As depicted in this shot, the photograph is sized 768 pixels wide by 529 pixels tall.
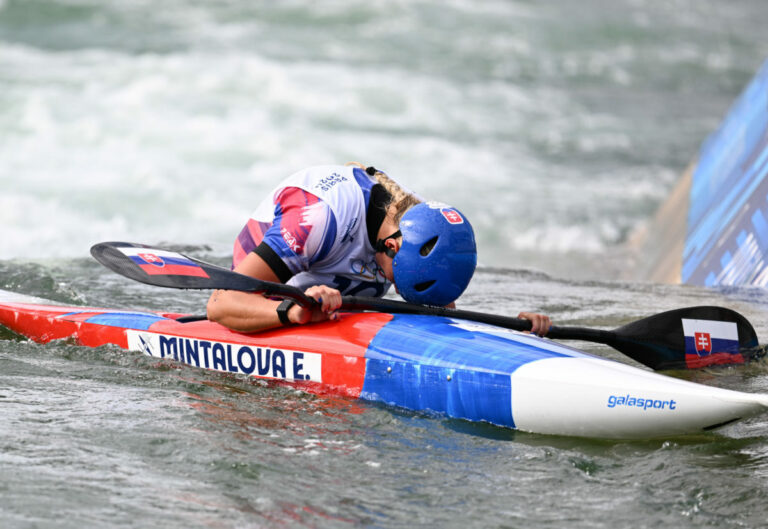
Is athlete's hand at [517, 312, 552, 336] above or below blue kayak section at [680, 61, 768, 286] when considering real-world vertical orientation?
below

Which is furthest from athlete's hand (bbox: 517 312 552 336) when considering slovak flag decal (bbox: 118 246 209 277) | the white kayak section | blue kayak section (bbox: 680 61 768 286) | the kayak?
blue kayak section (bbox: 680 61 768 286)

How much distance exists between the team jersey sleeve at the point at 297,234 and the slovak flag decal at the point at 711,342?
5.28 ft

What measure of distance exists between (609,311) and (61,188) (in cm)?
689

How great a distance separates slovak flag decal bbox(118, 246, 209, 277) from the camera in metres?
3.95

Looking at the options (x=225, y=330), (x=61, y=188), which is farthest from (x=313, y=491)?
(x=61, y=188)

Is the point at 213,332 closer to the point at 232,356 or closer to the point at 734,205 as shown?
the point at 232,356

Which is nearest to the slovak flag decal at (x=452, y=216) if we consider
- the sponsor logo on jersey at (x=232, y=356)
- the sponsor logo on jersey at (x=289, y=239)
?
the sponsor logo on jersey at (x=289, y=239)

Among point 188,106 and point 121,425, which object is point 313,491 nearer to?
point 121,425

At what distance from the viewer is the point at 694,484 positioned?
114 inches

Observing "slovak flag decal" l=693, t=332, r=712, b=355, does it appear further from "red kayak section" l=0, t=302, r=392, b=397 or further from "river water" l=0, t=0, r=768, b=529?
"red kayak section" l=0, t=302, r=392, b=397

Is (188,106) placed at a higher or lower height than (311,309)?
higher

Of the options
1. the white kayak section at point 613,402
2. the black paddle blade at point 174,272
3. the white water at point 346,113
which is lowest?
the white kayak section at point 613,402

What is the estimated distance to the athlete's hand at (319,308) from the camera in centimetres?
368

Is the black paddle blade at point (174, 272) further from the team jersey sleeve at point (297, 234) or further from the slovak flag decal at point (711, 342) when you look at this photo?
the slovak flag decal at point (711, 342)
